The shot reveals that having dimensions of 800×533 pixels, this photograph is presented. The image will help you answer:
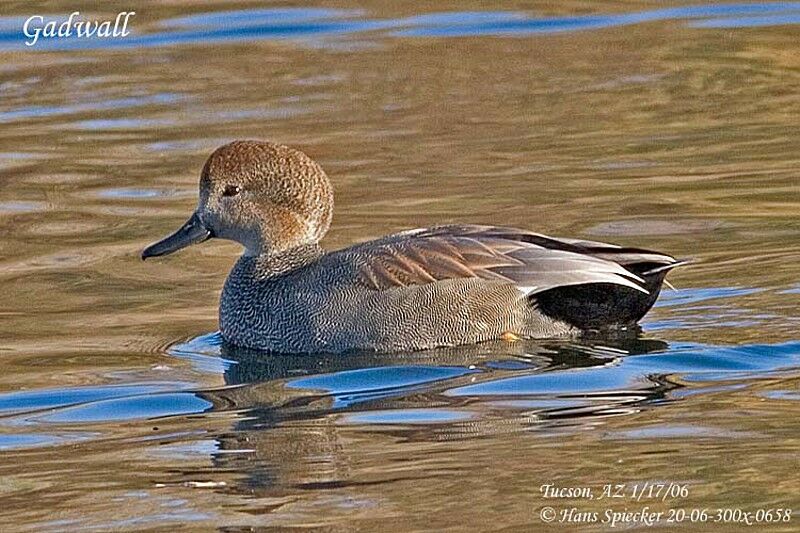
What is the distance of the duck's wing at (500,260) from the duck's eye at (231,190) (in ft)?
2.30

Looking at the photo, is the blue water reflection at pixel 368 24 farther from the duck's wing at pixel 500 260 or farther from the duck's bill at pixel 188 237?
the duck's wing at pixel 500 260

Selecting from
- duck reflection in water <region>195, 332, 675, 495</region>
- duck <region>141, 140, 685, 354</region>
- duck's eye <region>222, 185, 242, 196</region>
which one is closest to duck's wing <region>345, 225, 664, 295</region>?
duck <region>141, 140, 685, 354</region>

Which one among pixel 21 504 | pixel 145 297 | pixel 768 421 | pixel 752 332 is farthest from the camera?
pixel 145 297

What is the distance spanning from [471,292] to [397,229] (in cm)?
247

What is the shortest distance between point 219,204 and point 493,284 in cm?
140

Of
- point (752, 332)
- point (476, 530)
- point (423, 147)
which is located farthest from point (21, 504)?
point (423, 147)

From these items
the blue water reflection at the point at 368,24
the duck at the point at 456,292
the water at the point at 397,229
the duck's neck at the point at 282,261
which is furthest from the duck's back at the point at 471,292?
the blue water reflection at the point at 368,24

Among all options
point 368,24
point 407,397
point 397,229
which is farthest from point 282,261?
point 368,24

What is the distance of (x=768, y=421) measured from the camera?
609 cm

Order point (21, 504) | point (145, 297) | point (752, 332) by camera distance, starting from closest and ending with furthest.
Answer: point (21, 504), point (752, 332), point (145, 297)

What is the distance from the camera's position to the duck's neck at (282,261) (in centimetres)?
816

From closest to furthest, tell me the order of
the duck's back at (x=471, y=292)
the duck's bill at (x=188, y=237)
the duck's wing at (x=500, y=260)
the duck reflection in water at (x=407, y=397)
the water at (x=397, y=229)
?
the water at (x=397, y=229) < the duck reflection in water at (x=407, y=397) < the duck's wing at (x=500, y=260) < the duck's back at (x=471, y=292) < the duck's bill at (x=188, y=237)

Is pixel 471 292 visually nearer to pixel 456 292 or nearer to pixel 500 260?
pixel 456 292

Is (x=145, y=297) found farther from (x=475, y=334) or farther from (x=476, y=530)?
(x=476, y=530)
